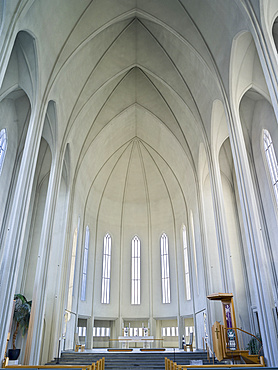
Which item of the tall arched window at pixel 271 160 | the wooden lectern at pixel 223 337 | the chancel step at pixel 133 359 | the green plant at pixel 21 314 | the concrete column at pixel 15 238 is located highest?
the tall arched window at pixel 271 160

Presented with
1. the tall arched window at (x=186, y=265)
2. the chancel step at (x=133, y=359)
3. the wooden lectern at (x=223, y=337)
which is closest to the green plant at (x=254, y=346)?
the chancel step at (x=133, y=359)

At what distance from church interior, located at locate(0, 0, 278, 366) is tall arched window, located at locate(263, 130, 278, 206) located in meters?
0.12

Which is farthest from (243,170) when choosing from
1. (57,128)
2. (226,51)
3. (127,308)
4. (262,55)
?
(127,308)

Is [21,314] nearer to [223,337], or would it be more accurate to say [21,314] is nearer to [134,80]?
[223,337]

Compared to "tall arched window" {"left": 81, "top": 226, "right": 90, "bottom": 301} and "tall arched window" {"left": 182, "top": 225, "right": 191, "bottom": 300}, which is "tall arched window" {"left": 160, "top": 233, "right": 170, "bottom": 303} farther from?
"tall arched window" {"left": 81, "top": 226, "right": 90, "bottom": 301}

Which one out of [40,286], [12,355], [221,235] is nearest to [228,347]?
[221,235]

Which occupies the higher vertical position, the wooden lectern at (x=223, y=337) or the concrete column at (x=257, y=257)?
the concrete column at (x=257, y=257)

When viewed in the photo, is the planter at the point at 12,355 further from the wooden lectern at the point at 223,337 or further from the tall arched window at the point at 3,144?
the wooden lectern at the point at 223,337

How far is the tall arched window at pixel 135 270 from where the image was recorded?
24.8 metres

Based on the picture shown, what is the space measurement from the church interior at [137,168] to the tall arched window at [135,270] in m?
0.08

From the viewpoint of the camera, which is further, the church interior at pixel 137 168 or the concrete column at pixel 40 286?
the concrete column at pixel 40 286

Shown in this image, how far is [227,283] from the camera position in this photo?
13.8m


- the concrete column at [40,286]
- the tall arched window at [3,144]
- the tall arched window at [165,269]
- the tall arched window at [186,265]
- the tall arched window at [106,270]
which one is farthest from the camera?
the tall arched window at [165,269]

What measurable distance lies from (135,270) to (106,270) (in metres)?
2.41
